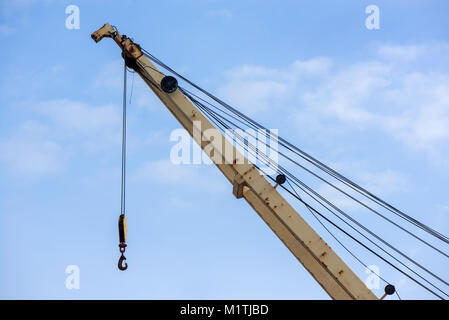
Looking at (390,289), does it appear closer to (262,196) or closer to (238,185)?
(262,196)

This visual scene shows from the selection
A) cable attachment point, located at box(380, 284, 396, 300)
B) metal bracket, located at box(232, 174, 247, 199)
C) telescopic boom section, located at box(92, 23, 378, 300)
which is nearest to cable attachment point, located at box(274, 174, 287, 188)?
telescopic boom section, located at box(92, 23, 378, 300)

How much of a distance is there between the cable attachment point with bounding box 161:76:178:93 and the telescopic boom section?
121 millimetres

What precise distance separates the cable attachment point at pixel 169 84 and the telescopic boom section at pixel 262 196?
12 centimetres

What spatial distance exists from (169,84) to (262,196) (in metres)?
3.91

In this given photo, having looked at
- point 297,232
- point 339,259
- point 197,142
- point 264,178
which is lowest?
point 339,259

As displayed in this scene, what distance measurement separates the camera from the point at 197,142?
12.2 m

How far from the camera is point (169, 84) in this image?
40.7 ft

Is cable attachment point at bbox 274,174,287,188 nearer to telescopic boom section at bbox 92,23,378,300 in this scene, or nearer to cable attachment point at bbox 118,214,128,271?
telescopic boom section at bbox 92,23,378,300

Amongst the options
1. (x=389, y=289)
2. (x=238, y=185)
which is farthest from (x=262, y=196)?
(x=389, y=289)

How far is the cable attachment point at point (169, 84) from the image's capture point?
488 inches
